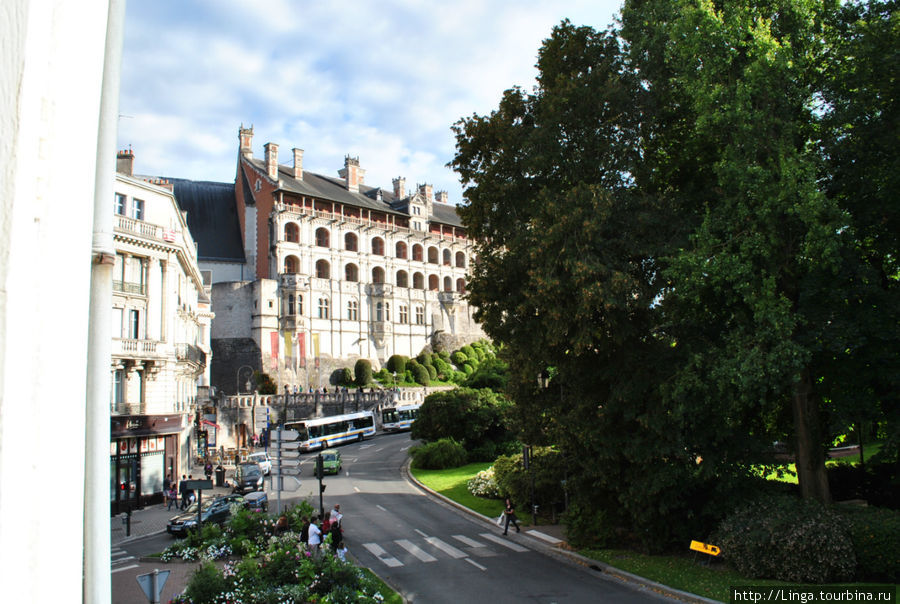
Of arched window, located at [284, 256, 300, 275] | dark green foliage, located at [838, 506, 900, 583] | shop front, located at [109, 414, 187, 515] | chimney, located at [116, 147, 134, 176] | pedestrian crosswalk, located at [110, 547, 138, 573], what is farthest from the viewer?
arched window, located at [284, 256, 300, 275]

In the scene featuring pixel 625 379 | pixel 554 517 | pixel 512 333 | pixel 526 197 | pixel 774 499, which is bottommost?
pixel 554 517

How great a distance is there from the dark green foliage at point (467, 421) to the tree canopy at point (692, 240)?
19.1 m

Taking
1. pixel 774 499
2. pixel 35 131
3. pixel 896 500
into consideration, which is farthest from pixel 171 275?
pixel 35 131

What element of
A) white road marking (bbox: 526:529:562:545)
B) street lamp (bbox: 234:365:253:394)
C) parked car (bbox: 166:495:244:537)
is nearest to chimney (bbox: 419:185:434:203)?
street lamp (bbox: 234:365:253:394)

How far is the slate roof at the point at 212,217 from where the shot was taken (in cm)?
7112

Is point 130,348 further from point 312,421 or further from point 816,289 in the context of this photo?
point 816,289

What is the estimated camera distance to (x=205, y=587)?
13953 mm

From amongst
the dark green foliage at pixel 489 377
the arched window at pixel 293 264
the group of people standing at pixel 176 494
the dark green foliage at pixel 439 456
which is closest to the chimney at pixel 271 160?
the arched window at pixel 293 264

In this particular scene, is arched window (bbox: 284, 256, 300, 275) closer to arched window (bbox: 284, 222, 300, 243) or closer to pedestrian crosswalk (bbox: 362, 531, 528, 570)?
arched window (bbox: 284, 222, 300, 243)

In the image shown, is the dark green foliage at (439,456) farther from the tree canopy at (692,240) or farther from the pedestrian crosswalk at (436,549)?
the tree canopy at (692,240)

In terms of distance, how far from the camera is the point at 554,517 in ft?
82.9

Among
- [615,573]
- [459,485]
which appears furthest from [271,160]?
[615,573]

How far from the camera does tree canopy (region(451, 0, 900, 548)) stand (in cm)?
1587

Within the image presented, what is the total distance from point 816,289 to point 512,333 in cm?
848
